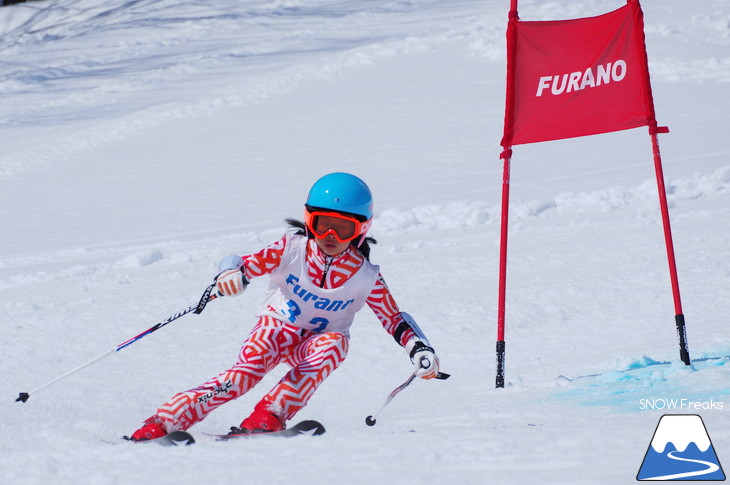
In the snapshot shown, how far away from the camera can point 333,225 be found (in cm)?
402

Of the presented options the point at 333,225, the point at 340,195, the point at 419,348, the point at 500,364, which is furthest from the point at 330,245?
the point at 500,364

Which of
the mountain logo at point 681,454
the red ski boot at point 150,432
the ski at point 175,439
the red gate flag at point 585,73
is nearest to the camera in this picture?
the mountain logo at point 681,454

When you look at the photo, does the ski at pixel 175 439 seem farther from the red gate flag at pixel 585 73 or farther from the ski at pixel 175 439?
the red gate flag at pixel 585 73

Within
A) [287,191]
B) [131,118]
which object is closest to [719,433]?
[287,191]

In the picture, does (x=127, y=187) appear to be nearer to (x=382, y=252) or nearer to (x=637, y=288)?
(x=382, y=252)

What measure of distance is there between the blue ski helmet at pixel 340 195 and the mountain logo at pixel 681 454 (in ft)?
5.17

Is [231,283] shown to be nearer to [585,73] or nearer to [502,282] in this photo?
[502,282]

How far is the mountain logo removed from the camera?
105 inches

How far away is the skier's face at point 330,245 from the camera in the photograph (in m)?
4.05

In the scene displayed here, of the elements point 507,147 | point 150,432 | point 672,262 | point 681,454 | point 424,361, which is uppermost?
point 507,147

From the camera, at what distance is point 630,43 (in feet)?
15.3

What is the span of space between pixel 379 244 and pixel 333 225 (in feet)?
11.6
